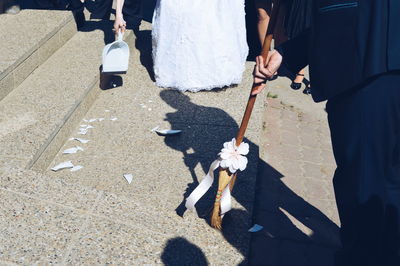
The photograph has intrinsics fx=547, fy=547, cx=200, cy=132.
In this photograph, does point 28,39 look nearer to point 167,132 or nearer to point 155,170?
point 167,132

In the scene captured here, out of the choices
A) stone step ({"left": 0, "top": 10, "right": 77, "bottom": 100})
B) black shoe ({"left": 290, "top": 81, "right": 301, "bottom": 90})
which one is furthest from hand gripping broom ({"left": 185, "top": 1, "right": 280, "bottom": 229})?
black shoe ({"left": 290, "top": 81, "right": 301, "bottom": 90})

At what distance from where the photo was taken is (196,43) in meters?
4.82

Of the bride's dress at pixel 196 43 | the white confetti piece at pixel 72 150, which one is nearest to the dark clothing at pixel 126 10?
the bride's dress at pixel 196 43

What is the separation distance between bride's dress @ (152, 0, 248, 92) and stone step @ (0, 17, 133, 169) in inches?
23.8

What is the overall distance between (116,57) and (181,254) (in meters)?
2.50

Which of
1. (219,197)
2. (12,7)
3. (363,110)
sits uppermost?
(363,110)

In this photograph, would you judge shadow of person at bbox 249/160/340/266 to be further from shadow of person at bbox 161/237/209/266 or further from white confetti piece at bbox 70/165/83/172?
white confetti piece at bbox 70/165/83/172

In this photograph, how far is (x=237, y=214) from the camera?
129 inches

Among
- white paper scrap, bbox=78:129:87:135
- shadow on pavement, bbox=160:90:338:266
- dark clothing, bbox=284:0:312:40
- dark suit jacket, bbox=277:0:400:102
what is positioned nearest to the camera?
dark suit jacket, bbox=277:0:400:102

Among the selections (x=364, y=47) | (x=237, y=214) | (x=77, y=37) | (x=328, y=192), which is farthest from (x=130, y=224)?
(x=77, y=37)

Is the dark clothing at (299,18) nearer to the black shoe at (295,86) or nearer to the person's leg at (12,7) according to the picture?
the black shoe at (295,86)

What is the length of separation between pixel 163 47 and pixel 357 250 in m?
2.92

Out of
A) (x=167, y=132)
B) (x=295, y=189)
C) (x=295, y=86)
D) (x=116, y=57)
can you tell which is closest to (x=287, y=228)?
(x=295, y=189)

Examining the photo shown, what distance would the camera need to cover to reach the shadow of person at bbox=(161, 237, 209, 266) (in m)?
2.68
